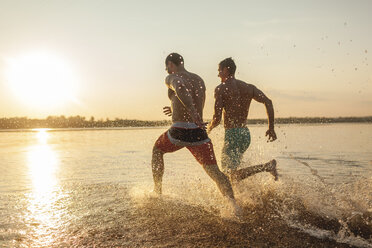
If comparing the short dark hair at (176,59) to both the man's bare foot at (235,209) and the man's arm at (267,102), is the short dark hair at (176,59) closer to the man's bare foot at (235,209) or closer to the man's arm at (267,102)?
the man's arm at (267,102)

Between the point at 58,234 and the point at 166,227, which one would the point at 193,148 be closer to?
the point at 166,227

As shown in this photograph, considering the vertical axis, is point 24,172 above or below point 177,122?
below

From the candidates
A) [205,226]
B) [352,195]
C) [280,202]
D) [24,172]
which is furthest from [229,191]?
[24,172]

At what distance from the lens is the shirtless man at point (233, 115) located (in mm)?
5160

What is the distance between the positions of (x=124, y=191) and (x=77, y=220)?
1841mm

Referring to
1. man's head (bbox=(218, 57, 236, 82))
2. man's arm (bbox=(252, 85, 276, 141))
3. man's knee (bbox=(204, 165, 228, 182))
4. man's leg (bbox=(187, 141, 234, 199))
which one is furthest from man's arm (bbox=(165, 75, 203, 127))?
man's arm (bbox=(252, 85, 276, 141))

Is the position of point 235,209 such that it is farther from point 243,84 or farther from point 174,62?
point 174,62

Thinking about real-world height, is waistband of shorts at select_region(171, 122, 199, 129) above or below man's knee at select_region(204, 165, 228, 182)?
above

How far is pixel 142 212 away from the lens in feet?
15.5

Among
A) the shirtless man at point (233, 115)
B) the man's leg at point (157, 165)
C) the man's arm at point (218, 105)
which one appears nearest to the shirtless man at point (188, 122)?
the man's leg at point (157, 165)

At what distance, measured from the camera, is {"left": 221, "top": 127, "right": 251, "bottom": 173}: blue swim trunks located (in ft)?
17.0

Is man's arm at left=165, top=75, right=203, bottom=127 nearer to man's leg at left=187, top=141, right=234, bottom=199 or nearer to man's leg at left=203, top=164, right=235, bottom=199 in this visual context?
man's leg at left=187, top=141, right=234, bottom=199

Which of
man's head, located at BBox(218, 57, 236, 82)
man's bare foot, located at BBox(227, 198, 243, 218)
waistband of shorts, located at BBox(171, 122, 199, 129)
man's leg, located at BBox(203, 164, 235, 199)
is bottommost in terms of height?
man's bare foot, located at BBox(227, 198, 243, 218)

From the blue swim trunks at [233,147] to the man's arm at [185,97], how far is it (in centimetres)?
109
